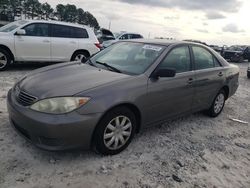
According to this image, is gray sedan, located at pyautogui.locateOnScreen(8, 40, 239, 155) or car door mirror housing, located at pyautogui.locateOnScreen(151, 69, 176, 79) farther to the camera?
car door mirror housing, located at pyautogui.locateOnScreen(151, 69, 176, 79)

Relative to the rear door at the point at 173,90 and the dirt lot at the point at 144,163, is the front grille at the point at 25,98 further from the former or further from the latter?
the rear door at the point at 173,90

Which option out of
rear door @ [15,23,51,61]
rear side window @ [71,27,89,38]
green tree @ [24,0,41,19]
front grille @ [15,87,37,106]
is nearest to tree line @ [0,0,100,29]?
green tree @ [24,0,41,19]

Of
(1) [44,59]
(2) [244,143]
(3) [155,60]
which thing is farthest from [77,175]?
(1) [44,59]

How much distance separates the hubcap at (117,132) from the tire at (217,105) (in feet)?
8.37

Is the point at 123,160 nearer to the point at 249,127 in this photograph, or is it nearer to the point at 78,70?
the point at 78,70

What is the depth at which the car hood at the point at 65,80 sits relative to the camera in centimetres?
365

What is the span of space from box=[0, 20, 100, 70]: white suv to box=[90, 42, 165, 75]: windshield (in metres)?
3.50

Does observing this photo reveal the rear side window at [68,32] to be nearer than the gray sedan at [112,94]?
No

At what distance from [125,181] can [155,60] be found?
1.88 metres

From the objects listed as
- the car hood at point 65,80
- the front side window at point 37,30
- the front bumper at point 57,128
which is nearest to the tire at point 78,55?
the front side window at point 37,30

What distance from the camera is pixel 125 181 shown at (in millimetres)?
3445

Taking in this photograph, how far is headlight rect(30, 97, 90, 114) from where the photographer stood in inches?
136

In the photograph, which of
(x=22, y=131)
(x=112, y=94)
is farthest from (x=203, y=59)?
(x=22, y=131)

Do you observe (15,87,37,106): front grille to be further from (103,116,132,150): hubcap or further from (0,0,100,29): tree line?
(0,0,100,29): tree line
